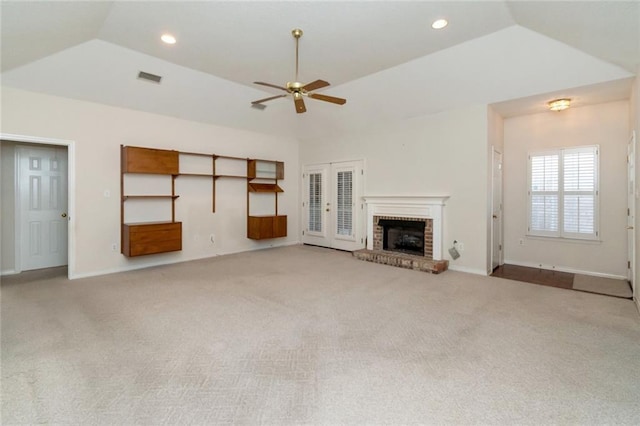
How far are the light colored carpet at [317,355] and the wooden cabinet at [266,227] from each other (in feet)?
8.88

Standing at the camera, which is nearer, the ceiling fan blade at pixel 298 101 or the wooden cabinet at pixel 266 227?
the ceiling fan blade at pixel 298 101

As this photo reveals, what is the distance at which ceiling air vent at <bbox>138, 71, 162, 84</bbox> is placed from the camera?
4.66m

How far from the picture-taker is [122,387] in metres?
2.04

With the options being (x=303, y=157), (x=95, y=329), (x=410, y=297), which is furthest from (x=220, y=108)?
(x=410, y=297)

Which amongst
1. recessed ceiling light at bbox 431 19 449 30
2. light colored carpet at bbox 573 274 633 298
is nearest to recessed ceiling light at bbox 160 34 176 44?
recessed ceiling light at bbox 431 19 449 30

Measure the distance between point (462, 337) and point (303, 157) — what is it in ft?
20.6

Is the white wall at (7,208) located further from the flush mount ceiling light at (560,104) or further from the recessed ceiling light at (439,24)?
the flush mount ceiling light at (560,104)

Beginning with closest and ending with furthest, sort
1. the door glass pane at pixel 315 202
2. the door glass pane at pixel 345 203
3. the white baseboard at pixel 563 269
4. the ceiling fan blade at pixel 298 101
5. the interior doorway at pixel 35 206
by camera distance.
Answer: the ceiling fan blade at pixel 298 101, the white baseboard at pixel 563 269, the interior doorway at pixel 35 206, the door glass pane at pixel 345 203, the door glass pane at pixel 315 202

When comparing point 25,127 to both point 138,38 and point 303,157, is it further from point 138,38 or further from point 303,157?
point 303,157

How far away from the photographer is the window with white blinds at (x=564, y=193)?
16.3 ft

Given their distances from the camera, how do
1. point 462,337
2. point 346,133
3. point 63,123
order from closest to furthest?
1. point 462,337
2. point 63,123
3. point 346,133

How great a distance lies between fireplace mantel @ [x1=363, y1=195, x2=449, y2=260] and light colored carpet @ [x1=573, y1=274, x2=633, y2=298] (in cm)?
198

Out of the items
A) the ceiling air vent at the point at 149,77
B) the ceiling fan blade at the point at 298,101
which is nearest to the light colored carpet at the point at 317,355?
the ceiling fan blade at the point at 298,101

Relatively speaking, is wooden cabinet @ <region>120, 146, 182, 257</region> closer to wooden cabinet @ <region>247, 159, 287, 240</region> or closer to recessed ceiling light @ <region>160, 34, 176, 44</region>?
wooden cabinet @ <region>247, 159, 287, 240</region>
